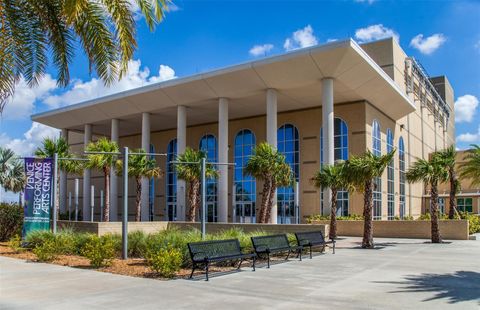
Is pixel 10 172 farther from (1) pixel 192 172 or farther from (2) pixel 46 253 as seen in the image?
(2) pixel 46 253

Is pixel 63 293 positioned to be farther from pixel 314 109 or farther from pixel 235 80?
pixel 314 109

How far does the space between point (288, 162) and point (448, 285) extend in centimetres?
2845

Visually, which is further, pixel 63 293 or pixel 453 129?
pixel 453 129

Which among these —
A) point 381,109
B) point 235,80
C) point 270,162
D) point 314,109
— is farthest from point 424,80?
point 270,162

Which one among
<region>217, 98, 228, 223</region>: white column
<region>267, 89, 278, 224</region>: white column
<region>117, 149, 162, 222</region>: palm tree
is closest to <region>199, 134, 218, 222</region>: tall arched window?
<region>217, 98, 228, 223</region>: white column

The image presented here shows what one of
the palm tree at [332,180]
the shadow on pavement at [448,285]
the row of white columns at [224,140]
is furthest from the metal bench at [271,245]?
the row of white columns at [224,140]

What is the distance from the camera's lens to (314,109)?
1524 inches

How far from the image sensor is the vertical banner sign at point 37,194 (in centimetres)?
1980

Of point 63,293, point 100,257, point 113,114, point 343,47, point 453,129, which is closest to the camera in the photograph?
point 63,293

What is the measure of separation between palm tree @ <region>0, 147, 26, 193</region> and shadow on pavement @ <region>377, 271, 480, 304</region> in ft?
135

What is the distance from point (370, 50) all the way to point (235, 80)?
17.7 metres

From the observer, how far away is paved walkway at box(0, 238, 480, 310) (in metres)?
8.88

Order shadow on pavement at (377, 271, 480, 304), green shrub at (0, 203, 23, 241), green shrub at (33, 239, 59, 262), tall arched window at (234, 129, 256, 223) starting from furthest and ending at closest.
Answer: tall arched window at (234, 129, 256, 223)
green shrub at (0, 203, 23, 241)
green shrub at (33, 239, 59, 262)
shadow on pavement at (377, 271, 480, 304)

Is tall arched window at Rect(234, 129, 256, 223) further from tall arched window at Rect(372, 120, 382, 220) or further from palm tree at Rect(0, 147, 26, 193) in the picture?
palm tree at Rect(0, 147, 26, 193)
